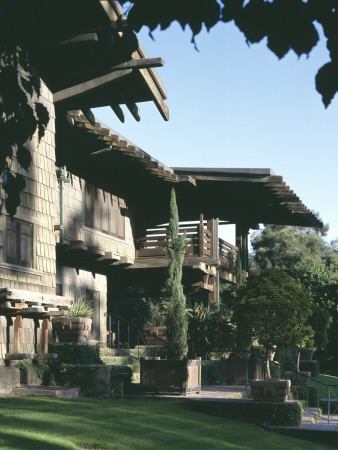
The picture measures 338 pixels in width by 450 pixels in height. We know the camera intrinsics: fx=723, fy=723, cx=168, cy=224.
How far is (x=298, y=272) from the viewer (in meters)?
40.2

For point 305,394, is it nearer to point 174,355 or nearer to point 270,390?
point 174,355

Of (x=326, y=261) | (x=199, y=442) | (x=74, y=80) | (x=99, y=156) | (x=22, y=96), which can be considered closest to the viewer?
(x=22, y=96)

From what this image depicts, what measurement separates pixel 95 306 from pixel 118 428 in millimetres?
14980

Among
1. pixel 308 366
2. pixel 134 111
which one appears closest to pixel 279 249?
pixel 308 366

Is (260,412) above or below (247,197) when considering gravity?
below

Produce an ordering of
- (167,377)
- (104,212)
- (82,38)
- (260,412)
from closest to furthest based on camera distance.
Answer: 1. (260,412)
2. (82,38)
3. (167,377)
4. (104,212)

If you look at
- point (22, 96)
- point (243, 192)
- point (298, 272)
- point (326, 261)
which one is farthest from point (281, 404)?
point (326, 261)

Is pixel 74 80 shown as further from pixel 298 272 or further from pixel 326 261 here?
pixel 326 261

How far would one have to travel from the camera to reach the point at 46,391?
15398mm

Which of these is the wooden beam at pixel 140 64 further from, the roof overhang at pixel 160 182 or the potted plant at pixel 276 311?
the potted plant at pixel 276 311

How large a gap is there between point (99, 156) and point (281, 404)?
1210cm

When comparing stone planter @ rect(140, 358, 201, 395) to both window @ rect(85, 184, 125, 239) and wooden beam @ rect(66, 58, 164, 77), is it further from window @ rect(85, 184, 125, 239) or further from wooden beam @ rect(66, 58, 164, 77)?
window @ rect(85, 184, 125, 239)

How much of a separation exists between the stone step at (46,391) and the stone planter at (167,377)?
234 centimetres

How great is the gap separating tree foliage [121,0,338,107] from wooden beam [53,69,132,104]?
49.3 ft
